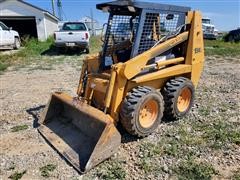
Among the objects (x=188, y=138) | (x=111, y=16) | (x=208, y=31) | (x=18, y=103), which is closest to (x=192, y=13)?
(x=111, y=16)

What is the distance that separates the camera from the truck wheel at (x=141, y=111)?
418 centimetres

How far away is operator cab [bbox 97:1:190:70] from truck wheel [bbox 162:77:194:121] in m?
0.51

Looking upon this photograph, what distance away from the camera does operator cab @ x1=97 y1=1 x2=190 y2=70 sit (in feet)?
14.9

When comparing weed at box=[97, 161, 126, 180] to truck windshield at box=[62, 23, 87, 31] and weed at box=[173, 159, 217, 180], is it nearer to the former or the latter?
weed at box=[173, 159, 217, 180]

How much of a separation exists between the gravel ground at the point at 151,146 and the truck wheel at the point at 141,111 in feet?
0.67

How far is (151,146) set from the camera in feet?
14.2

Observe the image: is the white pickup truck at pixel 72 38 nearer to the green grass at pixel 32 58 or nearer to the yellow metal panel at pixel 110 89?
the green grass at pixel 32 58

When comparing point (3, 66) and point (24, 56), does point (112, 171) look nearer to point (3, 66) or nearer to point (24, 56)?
point (3, 66)

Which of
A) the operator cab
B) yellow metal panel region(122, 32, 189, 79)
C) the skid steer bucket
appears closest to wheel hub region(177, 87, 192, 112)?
the operator cab

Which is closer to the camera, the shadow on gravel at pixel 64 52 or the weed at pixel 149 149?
the weed at pixel 149 149

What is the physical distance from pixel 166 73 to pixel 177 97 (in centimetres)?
45

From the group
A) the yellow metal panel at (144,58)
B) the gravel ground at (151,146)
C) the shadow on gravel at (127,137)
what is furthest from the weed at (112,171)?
the yellow metal panel at (144,58)

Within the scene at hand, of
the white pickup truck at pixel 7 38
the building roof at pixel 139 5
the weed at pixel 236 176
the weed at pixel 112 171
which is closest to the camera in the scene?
the weed at pixel 236 176

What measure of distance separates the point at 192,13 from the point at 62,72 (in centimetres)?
623
